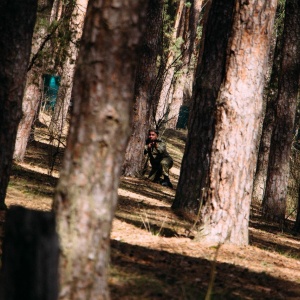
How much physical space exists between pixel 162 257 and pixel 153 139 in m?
11.1

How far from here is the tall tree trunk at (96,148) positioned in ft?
15.2

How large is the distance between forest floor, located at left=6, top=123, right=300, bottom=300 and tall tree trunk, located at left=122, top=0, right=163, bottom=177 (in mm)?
4130

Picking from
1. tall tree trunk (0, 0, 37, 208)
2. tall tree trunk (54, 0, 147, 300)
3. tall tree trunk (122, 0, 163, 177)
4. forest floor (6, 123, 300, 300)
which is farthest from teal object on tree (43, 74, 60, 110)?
tall tree trunk (54, 0, 147, 300)

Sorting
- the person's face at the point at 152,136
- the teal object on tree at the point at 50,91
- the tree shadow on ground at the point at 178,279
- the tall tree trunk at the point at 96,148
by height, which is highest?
the teal object on tree at the point at 50,91

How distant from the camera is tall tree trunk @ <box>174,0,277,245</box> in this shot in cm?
902

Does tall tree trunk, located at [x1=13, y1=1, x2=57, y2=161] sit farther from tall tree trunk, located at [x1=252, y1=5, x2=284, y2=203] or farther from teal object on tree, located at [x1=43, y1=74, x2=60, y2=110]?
tall tree trunk, located at [x1=252, y1=5, x2=284, y2=203]

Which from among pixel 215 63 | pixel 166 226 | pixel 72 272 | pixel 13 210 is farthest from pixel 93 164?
pixel 215 63

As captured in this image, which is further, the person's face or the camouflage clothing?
the camouflage clothing

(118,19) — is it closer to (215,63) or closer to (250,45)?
(250,45)

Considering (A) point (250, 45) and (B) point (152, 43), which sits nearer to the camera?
(A) point (250, 45)

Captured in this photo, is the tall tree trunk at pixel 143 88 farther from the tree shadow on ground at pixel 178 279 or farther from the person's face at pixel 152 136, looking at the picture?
the tree shadow on ground at pixel 178 279

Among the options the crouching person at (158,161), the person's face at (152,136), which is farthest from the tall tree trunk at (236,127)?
the crouching person at (158,161)

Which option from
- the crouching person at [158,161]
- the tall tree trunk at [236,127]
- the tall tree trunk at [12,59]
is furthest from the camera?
the crouching person at [158,161]

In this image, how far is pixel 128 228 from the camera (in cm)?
964
